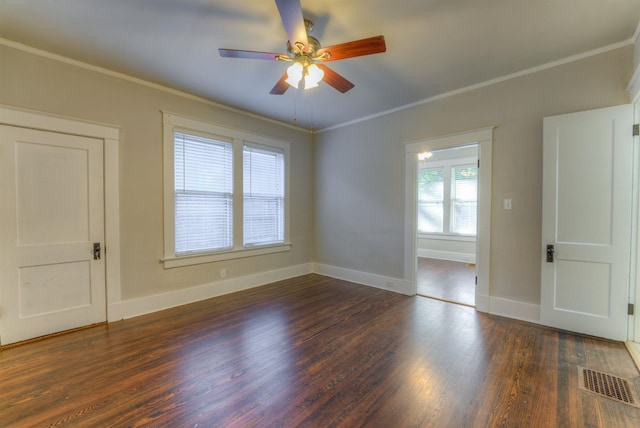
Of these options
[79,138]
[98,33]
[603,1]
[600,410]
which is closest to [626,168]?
[603,1]

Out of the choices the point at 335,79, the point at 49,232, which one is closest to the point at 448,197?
the point at 335,79

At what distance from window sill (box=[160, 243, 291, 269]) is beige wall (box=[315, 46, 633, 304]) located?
3.34 feet

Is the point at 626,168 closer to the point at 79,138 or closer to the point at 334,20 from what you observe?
the point at 334,20

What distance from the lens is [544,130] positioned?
2877mm

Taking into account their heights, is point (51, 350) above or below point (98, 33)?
below

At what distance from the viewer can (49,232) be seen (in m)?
2.75

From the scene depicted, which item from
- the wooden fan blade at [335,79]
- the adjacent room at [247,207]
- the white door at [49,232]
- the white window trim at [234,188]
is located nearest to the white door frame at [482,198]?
the adjacent room at [247,207]

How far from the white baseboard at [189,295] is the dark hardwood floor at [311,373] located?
0.53 ft

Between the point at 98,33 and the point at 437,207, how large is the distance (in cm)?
709

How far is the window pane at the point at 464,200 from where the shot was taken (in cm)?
649

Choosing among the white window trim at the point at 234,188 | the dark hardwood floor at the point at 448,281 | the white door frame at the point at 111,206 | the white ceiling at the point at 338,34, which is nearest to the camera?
the white ceiling at the point at 338,34

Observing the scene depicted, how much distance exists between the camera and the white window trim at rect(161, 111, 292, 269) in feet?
11.4

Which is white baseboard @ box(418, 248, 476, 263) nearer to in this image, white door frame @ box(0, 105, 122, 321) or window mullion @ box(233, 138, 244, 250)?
window mullion @ box(233, 138, 244, 250)

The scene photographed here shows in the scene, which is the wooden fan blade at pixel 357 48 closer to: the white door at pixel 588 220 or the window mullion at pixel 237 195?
the white door at pixel 588 220
